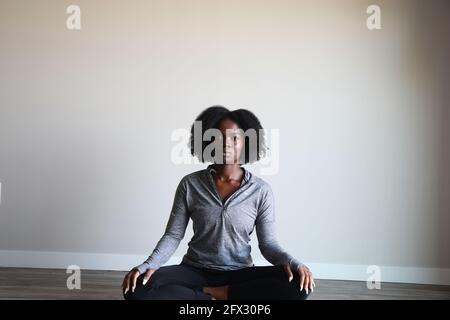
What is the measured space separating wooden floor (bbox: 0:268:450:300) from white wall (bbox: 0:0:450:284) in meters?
0.11

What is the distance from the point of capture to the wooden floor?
2411 mm

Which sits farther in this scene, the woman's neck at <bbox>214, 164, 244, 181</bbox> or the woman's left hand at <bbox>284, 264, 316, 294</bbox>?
the woman's neck at <bbox>214, 164, 244, 181</bbox>

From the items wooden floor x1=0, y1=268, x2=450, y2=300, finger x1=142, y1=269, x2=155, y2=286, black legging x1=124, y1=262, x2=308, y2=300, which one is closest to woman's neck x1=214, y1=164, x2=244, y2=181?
black legging x1=124, y1=262, x2=308, y2=300

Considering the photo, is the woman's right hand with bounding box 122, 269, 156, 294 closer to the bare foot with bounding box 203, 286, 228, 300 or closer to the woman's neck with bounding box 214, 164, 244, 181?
the bare foot with bounding box 203, 286, 228, 300

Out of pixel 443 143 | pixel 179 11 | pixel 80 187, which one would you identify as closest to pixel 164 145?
pixel 80 187

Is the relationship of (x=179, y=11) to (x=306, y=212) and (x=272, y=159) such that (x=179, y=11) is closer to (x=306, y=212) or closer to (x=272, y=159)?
(x=272, y=159)

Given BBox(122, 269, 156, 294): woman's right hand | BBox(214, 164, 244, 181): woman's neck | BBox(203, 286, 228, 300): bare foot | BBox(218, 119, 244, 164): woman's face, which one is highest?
BBox(218, 119, 244, 164): woman's face

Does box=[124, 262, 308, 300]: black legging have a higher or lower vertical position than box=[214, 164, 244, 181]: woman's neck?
lower

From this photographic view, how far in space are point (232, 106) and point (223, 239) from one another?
1.34 meters

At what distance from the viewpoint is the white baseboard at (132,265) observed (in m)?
2.81

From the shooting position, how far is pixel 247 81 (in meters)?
2.91

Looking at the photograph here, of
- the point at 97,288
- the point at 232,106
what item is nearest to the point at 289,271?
the point at 97,288

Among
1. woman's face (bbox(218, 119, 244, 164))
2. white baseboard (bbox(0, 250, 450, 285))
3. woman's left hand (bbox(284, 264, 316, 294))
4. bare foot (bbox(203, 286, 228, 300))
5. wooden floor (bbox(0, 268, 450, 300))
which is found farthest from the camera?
white baseboard (bbox(0, 250, 450, 285))

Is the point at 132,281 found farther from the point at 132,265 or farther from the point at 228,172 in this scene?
the point at 132,265
